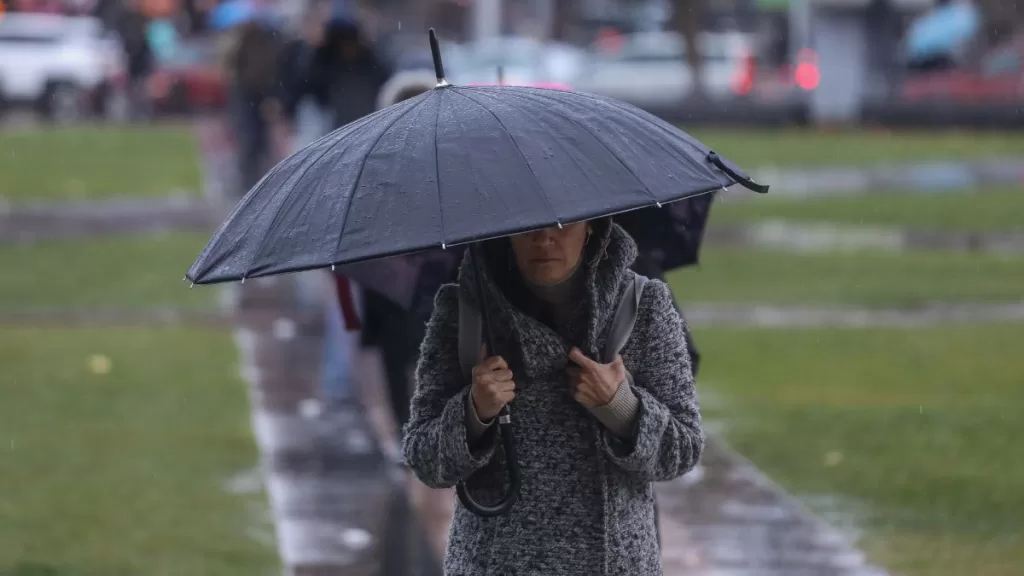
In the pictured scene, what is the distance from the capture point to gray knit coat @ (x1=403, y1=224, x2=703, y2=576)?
3.38m

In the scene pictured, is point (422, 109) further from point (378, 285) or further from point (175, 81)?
point (175, 81)

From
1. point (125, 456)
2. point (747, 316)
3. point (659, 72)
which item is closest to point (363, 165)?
point (125, 456)

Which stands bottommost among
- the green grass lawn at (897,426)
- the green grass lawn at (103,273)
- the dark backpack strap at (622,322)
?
the green grass lawn at (103,273)

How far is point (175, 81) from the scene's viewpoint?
34.2 meters

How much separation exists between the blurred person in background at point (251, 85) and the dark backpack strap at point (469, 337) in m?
14.2

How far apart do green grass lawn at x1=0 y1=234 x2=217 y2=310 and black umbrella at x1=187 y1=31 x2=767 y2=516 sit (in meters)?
8.95

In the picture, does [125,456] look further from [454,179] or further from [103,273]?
[103,273]

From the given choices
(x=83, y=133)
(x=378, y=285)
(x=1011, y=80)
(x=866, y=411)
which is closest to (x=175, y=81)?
(x=83, y=133)

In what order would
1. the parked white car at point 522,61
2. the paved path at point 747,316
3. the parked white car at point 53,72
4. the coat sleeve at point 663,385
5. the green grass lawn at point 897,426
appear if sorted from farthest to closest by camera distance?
the parked white car at point 53,72
the parked white car at point 522,61
the paved path at point 747,316
the green grass lawn at point 897,426
the coat sleeve at point 663,385

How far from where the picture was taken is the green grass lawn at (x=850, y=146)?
22.5m

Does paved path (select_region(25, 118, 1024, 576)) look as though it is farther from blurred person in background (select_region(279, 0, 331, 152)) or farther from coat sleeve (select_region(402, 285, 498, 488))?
coat sleeve (select_region(402, 285, 498, 488))

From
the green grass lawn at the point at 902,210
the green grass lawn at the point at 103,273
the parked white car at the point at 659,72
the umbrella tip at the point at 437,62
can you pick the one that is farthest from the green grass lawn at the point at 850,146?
the umbrella tip at the point at 437,62

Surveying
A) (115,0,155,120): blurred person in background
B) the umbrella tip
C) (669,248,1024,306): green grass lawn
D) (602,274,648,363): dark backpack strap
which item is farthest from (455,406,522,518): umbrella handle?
(115,0,155,120): blurred person in background

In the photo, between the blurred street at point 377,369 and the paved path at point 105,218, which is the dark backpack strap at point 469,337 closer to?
the blurred street at point 377,369
